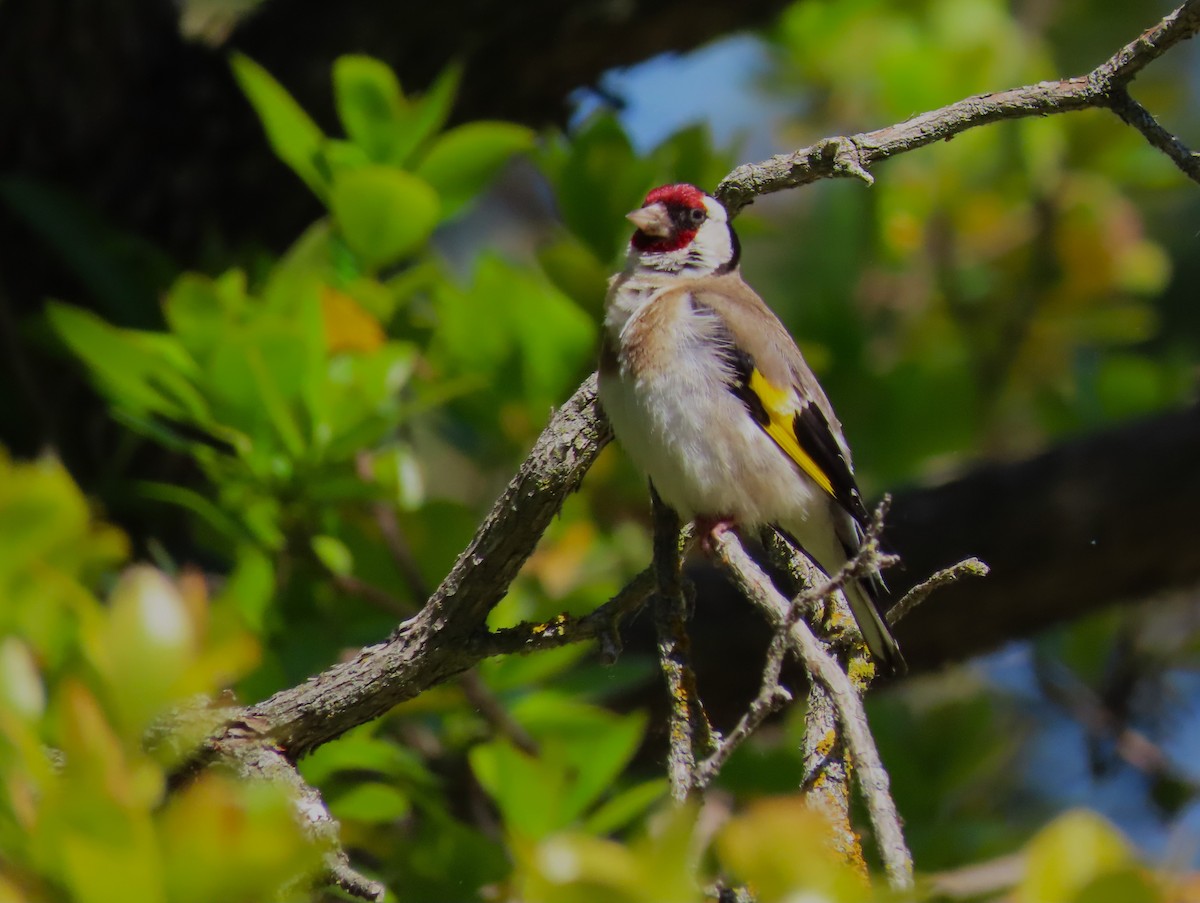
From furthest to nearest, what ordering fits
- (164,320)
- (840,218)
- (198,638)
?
(840,218) → (164,320) → (198,638)

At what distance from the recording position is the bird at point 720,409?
103 inches

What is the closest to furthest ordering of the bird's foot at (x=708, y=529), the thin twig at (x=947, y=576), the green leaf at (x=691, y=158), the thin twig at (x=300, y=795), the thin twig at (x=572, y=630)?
the thin twig at (x=947, y=576) → the thin twig at (x=300, y=795) → the thin twig at (x=572, y=630) → the bird's foot at (x=708, y=529) → the green leaf at (x=691, y=158)

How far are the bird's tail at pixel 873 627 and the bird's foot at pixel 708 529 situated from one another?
0.29m

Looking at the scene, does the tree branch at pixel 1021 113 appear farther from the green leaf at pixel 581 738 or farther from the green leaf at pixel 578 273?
the green leaf at pixel 578 273

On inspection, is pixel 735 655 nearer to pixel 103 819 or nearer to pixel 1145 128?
pixel 1145 128

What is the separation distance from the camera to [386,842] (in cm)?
312

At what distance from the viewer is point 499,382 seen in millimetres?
3525

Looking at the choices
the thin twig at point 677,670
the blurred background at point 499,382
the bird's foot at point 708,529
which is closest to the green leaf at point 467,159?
the blurred background at point 499,382

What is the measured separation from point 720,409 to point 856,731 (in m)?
1.29

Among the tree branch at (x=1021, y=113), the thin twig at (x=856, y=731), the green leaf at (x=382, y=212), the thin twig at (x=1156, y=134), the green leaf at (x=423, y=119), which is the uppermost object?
the green leaf at (x=423, y=119)

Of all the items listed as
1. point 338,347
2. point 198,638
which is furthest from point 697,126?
point 198,638

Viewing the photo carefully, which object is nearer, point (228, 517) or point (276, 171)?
point (228, 517)

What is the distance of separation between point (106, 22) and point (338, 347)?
3.93ft

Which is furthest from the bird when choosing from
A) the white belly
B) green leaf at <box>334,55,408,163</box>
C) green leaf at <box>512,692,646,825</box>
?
green leaf at <box>334,55,408,163</box>
